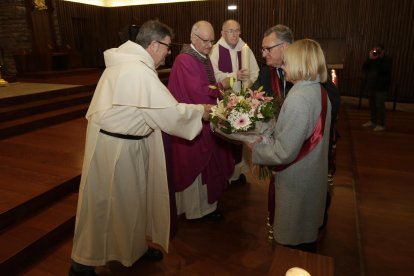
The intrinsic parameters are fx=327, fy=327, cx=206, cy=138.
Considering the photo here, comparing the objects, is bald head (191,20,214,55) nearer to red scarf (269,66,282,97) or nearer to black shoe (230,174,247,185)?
red scarf (269,66,282,97)

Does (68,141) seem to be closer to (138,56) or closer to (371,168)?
(138,56)

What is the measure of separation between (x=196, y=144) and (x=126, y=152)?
93 cm

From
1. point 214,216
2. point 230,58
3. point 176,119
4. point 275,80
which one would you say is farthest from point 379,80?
point 176,119

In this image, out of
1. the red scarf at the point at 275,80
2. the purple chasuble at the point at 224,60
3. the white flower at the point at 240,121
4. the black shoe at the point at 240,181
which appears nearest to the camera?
the white flower at the point at 240,121

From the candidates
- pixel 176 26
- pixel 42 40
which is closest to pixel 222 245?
pixel 42 40

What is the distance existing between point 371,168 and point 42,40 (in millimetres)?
8590

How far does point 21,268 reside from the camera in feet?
7.63

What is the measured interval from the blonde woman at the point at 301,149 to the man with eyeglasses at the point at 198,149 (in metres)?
1.14

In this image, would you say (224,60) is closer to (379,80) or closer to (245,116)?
(245,116)

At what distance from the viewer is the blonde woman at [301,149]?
5.15 ft

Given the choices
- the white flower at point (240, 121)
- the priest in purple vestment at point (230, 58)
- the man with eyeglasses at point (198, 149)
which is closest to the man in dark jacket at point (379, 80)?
the priest in purple vestment at point (230, 58)

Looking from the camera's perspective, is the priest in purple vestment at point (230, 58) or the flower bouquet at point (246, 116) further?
the priest in purple vestment at point (230, 58)

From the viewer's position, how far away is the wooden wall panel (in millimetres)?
8484

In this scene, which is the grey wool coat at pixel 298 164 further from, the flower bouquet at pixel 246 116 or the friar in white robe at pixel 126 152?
the friar in white robe at pixel 126 152
